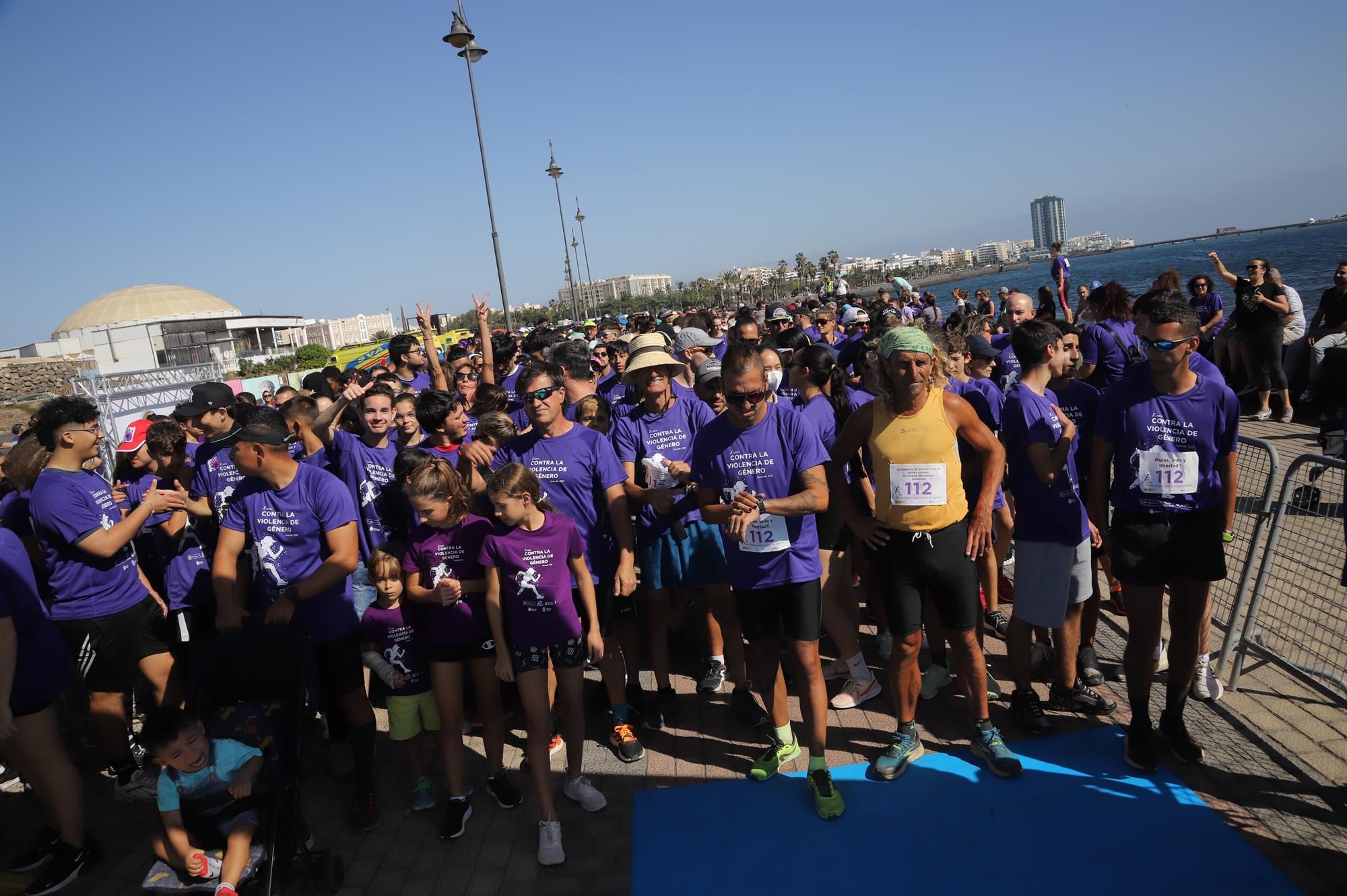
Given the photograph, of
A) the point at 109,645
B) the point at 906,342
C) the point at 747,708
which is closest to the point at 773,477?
the point at 906,342

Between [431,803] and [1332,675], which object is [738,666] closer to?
[431,803]

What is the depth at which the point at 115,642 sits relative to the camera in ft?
13.5

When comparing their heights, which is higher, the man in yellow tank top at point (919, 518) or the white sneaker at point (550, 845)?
the man in yellow tank top at point (919, 518)

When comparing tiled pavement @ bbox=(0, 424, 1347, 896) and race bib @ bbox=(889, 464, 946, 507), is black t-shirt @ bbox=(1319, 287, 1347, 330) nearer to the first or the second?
tiled pavement @ bbox=(0, 424, 1347, 896)

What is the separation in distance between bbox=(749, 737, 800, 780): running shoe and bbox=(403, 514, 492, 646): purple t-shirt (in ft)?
4.98

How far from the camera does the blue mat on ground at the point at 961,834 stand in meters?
2.93

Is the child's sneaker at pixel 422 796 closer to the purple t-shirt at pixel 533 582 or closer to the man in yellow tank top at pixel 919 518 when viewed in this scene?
the purple t-shirt at pixel 533 582

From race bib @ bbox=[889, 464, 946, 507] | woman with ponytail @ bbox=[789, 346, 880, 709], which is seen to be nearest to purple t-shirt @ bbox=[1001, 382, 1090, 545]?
race bib @ bbox=[889, 464, 946, 507]

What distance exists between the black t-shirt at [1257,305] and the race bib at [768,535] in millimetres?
9039

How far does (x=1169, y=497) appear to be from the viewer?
3316 mm

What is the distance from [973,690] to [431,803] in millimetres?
2815

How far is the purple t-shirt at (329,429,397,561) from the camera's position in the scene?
4.52 metres

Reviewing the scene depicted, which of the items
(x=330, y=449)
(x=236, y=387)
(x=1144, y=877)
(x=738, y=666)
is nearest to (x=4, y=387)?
(x=236, y=387)

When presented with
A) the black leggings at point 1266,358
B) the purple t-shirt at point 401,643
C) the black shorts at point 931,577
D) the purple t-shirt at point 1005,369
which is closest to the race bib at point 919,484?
the black shorts at point 931,577
